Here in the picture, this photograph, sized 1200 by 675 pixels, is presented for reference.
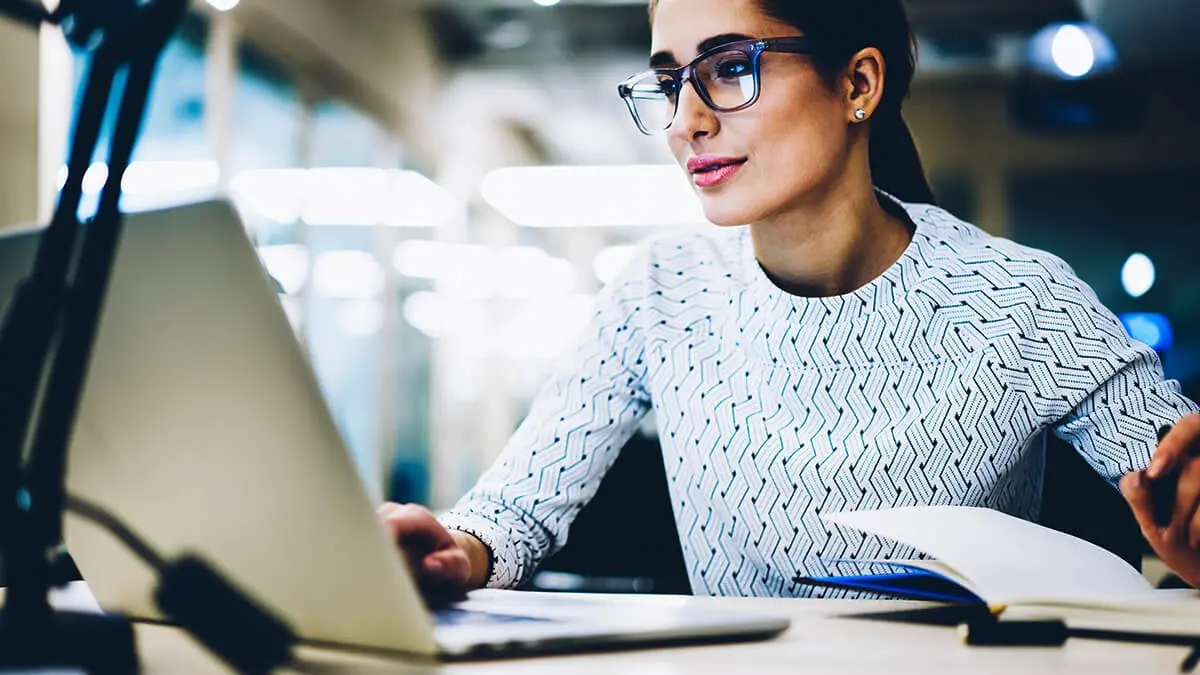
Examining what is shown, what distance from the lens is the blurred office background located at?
5.41 meters

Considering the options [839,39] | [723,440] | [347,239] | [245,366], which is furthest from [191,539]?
[347,239]

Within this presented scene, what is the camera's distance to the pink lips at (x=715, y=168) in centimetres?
117

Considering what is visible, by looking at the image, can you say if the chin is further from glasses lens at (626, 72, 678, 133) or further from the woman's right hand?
the woman's right hand

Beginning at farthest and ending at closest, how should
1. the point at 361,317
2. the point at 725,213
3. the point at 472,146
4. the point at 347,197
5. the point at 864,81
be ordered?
the point at 472,146
the point at 361,317
the point at 347,197
the point at 864,81
the point at 725,213

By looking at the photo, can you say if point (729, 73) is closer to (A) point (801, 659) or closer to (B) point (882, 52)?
(B) point (882, 52)

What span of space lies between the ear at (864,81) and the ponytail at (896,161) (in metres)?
0.07

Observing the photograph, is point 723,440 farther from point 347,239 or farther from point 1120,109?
point 1120,109

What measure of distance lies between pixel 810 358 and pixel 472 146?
26.8 feet

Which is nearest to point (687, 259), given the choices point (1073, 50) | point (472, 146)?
point (1073, 50)

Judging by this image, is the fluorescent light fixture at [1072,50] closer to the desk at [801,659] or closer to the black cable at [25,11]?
the desk at [801,659]

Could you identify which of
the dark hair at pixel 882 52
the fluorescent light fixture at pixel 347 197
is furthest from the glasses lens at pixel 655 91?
the fluorescent light fixture at pixel 347 197

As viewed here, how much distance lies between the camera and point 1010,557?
2.43 ft

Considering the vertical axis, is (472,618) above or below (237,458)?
below

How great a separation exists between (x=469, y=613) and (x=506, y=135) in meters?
9.48
